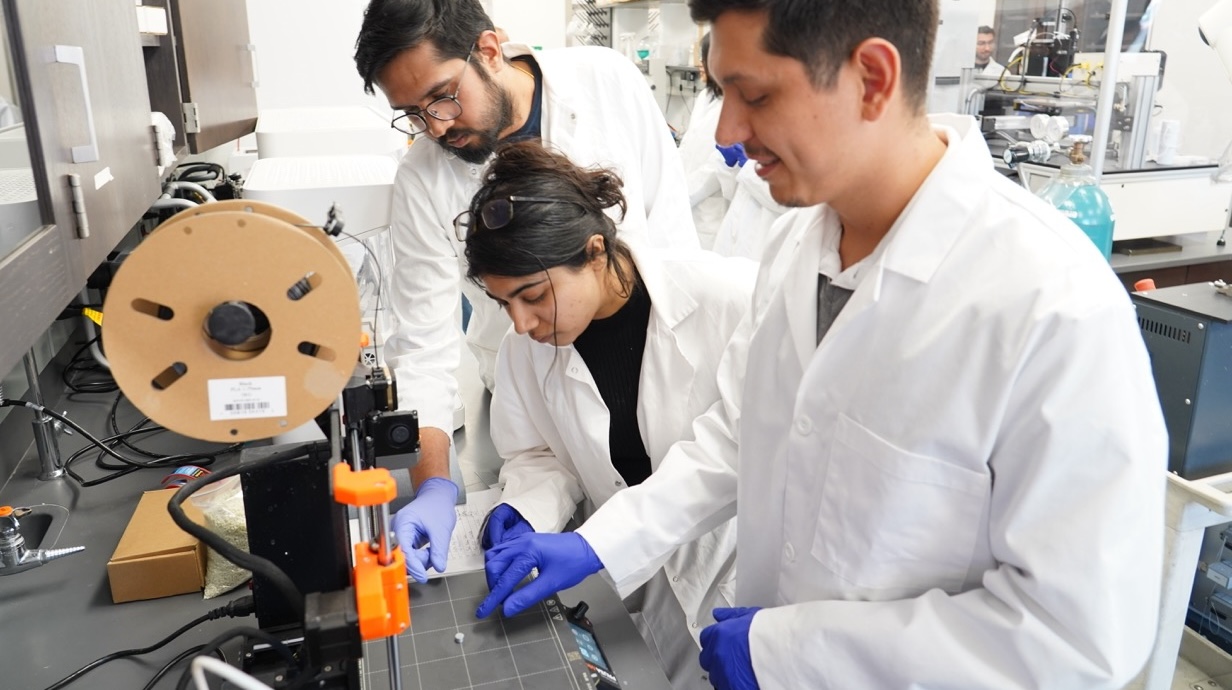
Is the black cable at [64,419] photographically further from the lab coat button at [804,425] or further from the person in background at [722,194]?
the person in background at [722,194]

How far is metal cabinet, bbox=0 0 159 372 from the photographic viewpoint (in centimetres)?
82

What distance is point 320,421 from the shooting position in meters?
0.91

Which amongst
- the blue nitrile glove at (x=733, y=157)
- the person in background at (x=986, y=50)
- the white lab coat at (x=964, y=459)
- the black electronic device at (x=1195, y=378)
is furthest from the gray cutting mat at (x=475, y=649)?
the person in background at (x=986, y=50)

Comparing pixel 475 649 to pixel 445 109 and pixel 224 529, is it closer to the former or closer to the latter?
pixel 224 529

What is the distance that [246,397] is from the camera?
0.65 metres

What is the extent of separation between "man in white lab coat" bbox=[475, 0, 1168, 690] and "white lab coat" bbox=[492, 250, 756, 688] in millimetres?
395

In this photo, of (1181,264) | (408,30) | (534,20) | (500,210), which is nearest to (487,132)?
(408,30)

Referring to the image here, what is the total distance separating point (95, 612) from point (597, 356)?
0.86 m

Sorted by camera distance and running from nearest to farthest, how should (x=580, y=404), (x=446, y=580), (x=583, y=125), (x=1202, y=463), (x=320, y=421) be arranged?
1. (x=320, y=421)
2. (x=446, y=580)
3. (x=580, y=404)
4. (x=1202, y=463)
5. (x=583, y=125)

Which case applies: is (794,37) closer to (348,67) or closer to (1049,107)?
(1049,107)

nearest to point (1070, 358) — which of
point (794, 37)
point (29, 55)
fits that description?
point (794, 37)

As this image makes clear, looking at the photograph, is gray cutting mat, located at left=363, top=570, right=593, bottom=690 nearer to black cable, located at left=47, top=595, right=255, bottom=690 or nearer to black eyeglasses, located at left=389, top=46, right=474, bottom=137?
black cable, located at left=47, top=595, right=255, bottom=690

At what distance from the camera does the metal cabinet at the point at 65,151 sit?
0.82m

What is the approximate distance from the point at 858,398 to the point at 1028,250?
0.76ft
